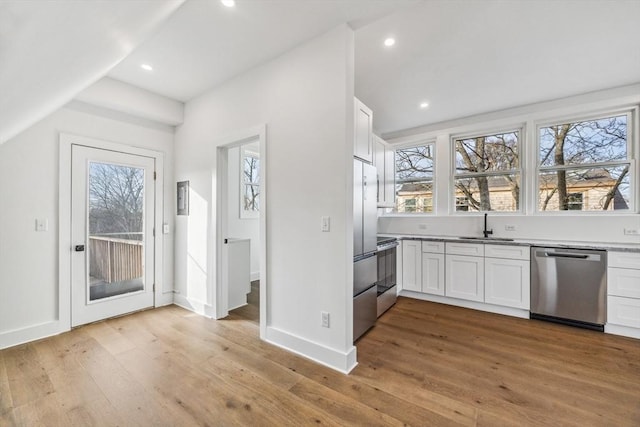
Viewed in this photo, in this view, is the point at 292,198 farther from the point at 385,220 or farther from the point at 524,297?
the point at 524,297

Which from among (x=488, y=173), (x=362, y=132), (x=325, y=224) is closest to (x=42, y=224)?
(x=325, y=224)

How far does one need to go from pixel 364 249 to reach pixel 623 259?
280cm

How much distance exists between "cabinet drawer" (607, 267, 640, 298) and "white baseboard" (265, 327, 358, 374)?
2969 millimetres

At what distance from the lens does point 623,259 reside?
2766 mm

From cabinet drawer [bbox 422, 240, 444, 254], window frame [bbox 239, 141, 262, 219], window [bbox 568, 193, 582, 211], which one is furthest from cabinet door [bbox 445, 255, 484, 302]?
window frame [bbox 239, 141, 262, 219]

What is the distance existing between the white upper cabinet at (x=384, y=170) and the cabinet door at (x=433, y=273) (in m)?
0.97

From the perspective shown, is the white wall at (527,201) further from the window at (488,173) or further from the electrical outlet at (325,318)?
the electrical outlet at (325,318)

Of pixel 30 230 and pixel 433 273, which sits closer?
pixel 30 230

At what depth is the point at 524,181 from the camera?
3.72 metres

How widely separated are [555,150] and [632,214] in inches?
43.9

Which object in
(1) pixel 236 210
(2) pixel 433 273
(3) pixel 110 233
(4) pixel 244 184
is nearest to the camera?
(3) pixel 110 233

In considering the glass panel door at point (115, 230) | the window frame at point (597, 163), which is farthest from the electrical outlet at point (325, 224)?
the window frame at point (597, 163)

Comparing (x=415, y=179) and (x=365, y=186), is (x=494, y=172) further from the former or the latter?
(x=365, y=186)

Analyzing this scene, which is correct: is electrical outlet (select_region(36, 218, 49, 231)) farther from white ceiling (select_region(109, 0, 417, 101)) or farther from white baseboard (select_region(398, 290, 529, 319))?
white baseboard (select_region(398, 290, 529, 319))
